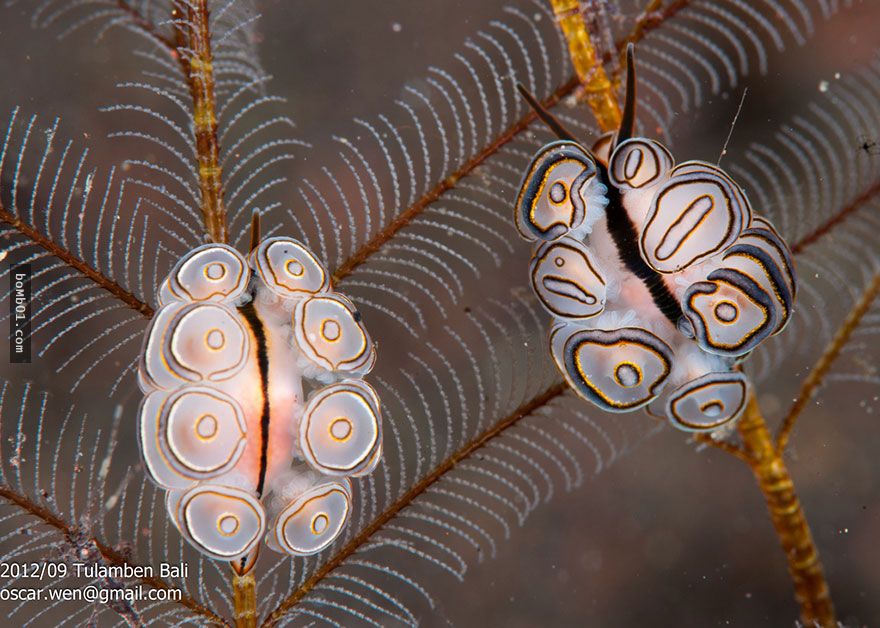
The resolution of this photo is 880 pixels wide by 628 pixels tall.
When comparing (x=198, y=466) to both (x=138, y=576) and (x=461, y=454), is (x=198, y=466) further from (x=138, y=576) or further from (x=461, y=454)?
(x=461, y=454)

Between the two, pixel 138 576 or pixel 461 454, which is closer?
pixel 138 576

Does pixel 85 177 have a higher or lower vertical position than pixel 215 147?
lower

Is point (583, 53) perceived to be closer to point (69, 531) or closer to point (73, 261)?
point (73, 261)

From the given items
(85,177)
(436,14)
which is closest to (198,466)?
(85,177)

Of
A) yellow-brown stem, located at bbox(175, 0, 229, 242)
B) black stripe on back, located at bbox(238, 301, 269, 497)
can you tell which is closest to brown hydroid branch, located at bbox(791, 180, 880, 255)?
black stripe on back, located at bbox(238, 301, 269, 497)

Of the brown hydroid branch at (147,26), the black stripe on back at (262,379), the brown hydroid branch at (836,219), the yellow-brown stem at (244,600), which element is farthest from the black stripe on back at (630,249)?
the yellow-brown stem at (244,600)

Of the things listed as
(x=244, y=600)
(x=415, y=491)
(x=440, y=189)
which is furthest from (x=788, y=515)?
(x=244, y=600)
